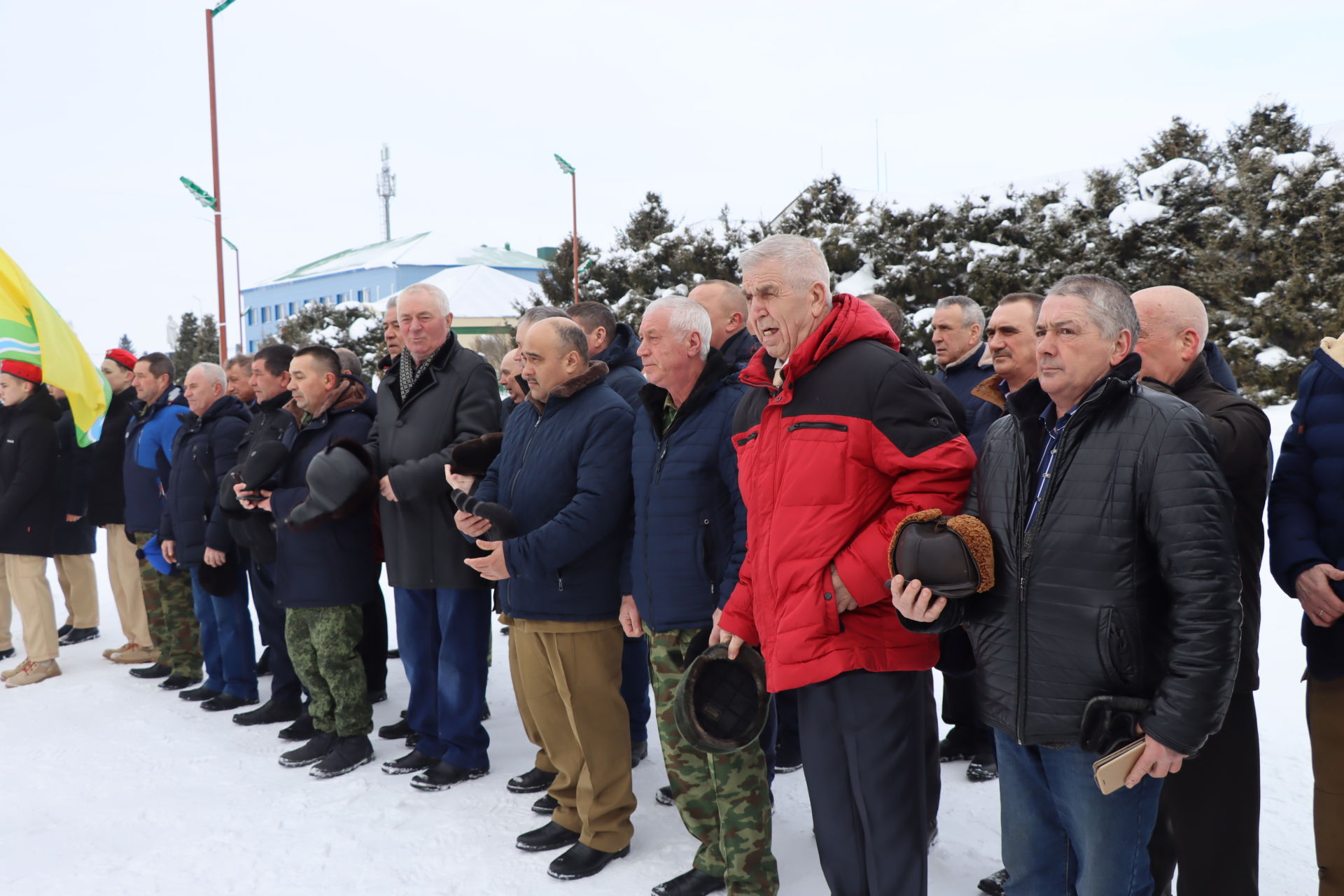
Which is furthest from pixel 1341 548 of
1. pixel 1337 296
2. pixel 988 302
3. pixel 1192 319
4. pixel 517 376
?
pixel 988 302

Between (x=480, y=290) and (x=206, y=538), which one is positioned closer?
(x=206, y=538)

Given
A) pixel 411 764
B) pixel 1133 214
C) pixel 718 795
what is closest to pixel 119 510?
pixel 411 764

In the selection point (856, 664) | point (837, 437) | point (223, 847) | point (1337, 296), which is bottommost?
point (223, 847)

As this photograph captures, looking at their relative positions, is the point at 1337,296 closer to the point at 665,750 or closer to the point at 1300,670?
the point at 1300,670

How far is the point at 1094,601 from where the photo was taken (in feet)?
7.08

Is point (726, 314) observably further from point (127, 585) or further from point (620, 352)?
point (127, 585)

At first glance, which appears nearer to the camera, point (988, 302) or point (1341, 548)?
point (1341, 548)

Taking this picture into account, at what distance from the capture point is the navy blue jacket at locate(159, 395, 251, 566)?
6035 mm

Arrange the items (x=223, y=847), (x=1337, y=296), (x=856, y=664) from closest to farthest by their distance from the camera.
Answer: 1. (x=856, y=664)
2. (x=223, y=847)
3. (x=1337, y=296)

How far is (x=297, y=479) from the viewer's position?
5141 millimetres

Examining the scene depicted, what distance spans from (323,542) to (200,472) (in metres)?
1.80

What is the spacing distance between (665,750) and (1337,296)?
13.6m

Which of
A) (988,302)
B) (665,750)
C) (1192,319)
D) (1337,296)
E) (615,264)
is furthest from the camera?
(615,264)

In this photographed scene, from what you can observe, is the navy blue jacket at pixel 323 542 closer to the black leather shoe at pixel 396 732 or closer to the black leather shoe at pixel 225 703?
the black leather shoe at pixel 396 732
